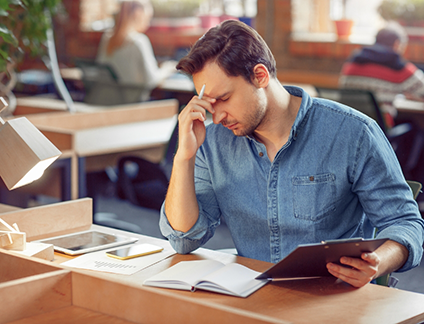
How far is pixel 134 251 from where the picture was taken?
5.27 feet

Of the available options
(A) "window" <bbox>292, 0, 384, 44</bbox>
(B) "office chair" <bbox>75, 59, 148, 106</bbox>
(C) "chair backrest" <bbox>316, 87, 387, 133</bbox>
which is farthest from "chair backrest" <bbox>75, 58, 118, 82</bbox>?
(C) "chair backrest" <bbox>316, 87, 387, 133</bbox>

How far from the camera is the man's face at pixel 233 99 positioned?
1.61 m

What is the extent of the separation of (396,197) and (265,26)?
4.50m

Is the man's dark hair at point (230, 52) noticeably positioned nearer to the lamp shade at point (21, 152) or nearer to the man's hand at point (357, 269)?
the lamp shade at point (21, 152)

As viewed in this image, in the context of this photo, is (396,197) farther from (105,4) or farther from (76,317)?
(105,4)

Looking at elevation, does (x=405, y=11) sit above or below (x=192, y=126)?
above

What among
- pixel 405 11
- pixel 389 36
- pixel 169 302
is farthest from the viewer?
pixel 405 11

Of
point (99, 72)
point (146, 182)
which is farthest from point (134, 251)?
point (99, 72)

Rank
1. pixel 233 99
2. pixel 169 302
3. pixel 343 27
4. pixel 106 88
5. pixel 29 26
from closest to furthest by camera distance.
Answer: pixel 169 302 < pixel 233 99 < pixel 29 26 < pixel 106 88 < pixel 343 27

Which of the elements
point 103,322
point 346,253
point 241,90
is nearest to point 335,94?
point 241,90

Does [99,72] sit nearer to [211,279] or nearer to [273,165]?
[273,165]

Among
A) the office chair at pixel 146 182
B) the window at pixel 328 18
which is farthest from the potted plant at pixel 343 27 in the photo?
the office chair at pixel 146 182

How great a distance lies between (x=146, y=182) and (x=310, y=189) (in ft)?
5.60

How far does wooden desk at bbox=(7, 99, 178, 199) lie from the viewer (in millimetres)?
2973
